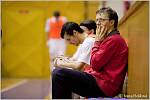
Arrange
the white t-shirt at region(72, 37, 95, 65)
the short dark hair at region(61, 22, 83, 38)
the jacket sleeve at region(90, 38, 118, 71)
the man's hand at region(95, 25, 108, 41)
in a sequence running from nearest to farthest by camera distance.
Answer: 1. the jacket sleeve at region(90, 38, 118, 71)
2. the man's hand at region(95, 25, 108, 41)
3. the white t-shirt at region(72, 37, 95, 65)
4. the short dark hair at region(61, 22, 83, 38)

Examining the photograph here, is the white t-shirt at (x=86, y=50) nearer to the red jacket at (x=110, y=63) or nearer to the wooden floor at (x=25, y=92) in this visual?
the red jacket at (x=110, y=63)

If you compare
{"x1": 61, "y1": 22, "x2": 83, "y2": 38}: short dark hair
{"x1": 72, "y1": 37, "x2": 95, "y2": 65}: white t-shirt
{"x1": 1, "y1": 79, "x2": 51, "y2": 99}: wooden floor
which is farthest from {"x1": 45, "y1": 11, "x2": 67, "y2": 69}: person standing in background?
{"x1": 72, "y1": 37, "x2": 95, "y2": 65}: white t-shirt

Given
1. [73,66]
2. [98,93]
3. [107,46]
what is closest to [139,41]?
[107,46]

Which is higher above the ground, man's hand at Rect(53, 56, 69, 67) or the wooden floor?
man's hand at Rect(53, 56, 69, 67)

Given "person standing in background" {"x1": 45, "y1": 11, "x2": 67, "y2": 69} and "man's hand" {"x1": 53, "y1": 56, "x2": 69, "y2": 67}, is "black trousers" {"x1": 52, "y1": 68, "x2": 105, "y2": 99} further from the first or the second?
"person standing in background" {"x1": 45, "y1": 11, "x2": 67, "y2": 69}

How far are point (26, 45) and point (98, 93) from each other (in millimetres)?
7532

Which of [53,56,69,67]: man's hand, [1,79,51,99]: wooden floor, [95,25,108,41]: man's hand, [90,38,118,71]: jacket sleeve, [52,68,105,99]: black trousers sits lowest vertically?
[1,79,51,99]: wooden floor

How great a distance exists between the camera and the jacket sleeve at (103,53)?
2.64 metres

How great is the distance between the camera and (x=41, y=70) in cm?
1012

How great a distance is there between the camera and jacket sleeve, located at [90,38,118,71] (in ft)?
8.66

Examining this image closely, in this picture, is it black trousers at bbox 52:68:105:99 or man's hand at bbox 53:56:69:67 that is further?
man's hand at bbox 53:56:69:67

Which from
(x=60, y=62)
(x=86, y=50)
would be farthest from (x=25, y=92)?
(x=86, y=50)

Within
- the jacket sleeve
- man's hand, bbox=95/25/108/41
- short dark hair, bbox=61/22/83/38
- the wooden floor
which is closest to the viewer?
the jacket sleeve

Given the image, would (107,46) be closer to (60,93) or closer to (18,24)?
(60,93)
